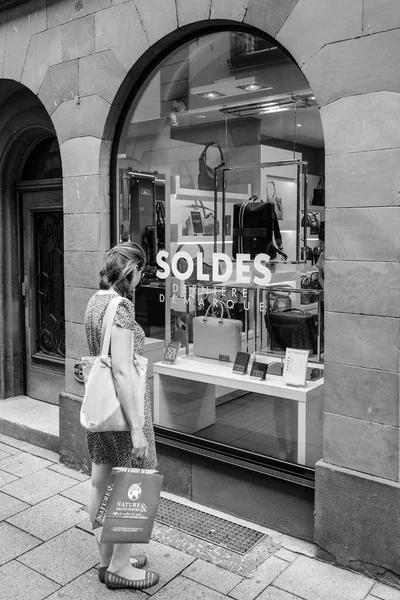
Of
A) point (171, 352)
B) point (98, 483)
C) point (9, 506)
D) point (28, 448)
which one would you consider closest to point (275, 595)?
point (98, 483)

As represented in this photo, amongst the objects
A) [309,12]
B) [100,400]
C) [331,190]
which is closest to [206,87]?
[309,12]

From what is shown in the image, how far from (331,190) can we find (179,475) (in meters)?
2.39

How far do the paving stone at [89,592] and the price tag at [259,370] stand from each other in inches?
64.1

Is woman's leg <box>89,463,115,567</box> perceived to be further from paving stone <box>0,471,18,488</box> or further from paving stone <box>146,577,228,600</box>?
paving stone <box>0,471,18,488</box>

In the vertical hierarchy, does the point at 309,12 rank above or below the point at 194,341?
above

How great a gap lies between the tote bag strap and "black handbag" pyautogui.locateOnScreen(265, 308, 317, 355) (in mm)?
→ 1533

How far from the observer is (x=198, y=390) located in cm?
487

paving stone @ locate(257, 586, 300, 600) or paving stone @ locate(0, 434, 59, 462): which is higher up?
paving stone @ locate(0, 434, 59, 462)

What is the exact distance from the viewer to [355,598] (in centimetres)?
350

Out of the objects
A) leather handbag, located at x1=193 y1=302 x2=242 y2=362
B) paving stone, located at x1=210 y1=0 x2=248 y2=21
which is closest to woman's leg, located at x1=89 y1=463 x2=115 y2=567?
leather handbag, located at x1=193 y1=302 x2=242 y2=362

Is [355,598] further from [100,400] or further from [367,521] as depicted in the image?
[100,400]

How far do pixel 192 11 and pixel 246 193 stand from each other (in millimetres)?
1294

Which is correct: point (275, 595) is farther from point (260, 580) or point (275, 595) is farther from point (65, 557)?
point (65, 557)

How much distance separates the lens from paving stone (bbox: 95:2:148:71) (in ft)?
15.5
